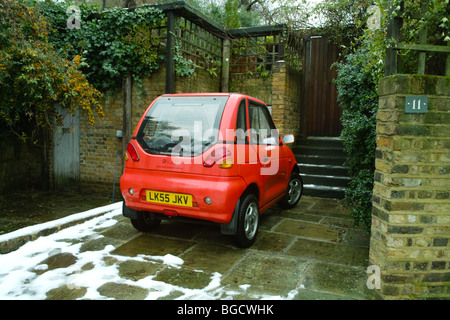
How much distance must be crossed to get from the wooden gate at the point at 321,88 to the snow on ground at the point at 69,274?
6256 mm

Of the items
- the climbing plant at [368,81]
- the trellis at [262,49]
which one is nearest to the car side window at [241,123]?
the climbing plant at [368,81]

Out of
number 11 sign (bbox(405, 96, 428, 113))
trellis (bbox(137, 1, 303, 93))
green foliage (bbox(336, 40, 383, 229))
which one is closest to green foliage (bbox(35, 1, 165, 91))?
trellis (bbox(137, 1, 303, 93))

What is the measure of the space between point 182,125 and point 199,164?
50 centimetres

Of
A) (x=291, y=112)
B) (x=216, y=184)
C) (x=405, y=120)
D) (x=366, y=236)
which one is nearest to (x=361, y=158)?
(x=366, y=236)

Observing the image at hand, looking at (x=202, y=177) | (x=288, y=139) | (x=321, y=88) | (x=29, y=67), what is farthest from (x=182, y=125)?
(x=321, y=88)

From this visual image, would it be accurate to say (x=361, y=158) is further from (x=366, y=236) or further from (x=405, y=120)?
(x=405, y=120)

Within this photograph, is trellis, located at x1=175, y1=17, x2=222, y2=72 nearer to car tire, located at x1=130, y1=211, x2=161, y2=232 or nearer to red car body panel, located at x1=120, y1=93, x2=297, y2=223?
red car body panel, located at x1=120, y1=93, x2=297, y2=223

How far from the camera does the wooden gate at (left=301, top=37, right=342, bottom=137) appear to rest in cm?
860

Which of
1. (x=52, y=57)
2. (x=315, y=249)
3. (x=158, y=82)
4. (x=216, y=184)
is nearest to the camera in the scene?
(x=216, y=184)

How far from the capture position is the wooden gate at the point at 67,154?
26.7 ft

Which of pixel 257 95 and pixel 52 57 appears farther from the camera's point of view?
pixel 257 95

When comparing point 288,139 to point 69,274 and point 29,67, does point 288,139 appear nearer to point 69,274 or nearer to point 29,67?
point 69,274
